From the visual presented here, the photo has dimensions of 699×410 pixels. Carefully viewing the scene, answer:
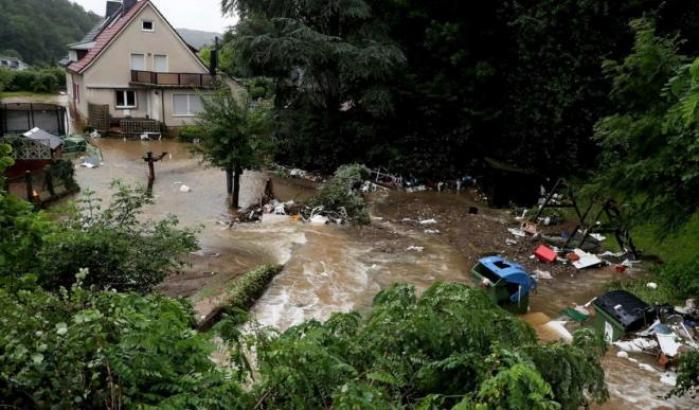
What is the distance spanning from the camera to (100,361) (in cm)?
328

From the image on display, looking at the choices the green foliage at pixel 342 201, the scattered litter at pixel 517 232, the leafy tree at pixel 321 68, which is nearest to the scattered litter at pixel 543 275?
the scattered litter at pixel 517 232

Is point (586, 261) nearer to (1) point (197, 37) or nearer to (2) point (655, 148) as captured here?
(2) point (655, 148)

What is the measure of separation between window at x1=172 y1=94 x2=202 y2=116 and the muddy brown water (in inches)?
379

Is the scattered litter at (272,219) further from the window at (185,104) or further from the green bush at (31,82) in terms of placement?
the green bush at (31,82)

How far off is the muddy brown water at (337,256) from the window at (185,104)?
31.6 feet

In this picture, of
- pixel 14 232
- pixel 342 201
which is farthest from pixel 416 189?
pixel 14 232

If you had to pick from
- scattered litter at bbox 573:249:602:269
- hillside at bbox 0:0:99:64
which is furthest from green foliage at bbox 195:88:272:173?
hillside at bbox 0:0:99:64

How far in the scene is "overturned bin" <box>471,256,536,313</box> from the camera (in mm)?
9664

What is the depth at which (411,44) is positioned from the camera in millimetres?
21609

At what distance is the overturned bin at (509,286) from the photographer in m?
9.66

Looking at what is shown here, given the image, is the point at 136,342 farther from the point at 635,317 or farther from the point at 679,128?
the point at 635,317

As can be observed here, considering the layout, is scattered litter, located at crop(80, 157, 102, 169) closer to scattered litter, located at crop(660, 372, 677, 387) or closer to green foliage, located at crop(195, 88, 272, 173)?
green foliage, located at crop(195, 88, 272, 173)

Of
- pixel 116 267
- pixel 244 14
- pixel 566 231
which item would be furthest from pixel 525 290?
pixel 244 14

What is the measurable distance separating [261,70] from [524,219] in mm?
11184
